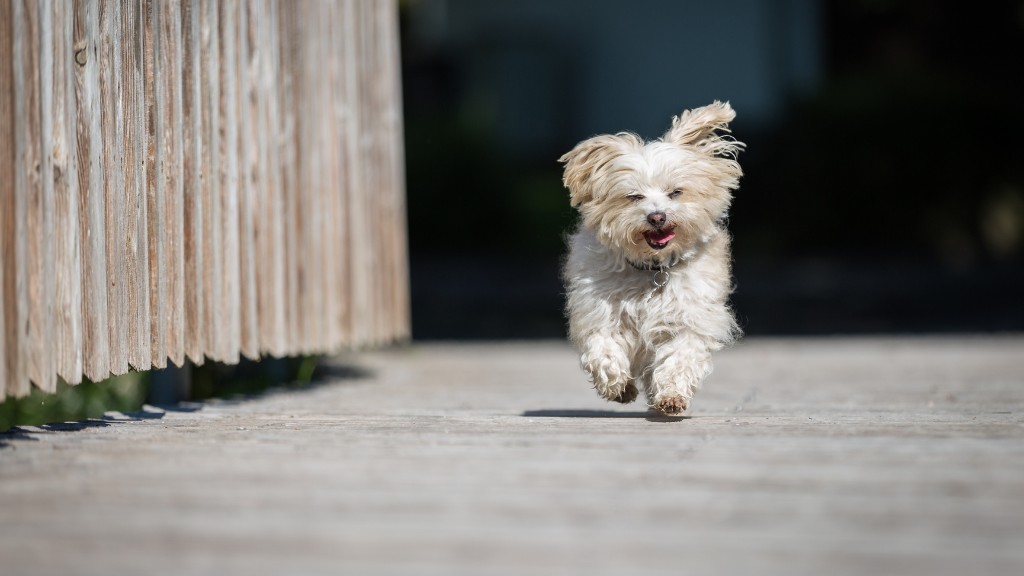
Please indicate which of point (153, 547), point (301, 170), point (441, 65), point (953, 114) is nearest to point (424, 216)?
point (441, 65)

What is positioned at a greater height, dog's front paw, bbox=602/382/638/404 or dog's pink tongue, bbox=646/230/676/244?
dog's pink tongue, bbox=646/230/676/244

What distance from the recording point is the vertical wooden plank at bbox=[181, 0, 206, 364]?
5.31 m

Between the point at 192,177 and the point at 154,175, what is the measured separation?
1.03ft

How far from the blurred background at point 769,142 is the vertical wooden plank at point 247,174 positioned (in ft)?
22.0

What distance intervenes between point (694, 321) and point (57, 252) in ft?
7.90

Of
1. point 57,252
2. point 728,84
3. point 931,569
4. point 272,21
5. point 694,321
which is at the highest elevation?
point 728,84

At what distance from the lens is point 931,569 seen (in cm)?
260

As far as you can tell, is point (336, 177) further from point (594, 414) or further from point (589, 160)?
point (594, 414)

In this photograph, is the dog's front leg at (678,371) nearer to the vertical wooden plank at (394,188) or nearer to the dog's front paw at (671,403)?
the dog's front paw at (671,403)

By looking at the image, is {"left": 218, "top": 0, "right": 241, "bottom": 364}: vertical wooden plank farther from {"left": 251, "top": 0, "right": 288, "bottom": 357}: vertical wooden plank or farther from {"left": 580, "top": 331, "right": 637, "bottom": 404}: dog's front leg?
{"left": 580, "top": 331, "right": 637, "bottom": 404}: dog's front leg

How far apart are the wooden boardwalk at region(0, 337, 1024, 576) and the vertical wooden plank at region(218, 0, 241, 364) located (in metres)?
0.42

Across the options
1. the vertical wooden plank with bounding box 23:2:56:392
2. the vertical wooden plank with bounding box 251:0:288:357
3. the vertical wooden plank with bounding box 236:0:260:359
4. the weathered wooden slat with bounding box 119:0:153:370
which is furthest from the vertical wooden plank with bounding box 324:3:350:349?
the vertical wooden plank with bounding box 23:2:56:392

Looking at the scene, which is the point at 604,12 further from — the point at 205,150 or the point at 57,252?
the point at 57,252

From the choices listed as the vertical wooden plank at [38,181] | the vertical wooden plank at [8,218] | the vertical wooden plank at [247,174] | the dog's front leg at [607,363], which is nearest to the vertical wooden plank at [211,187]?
the vertical wooden plank at [247,174]
